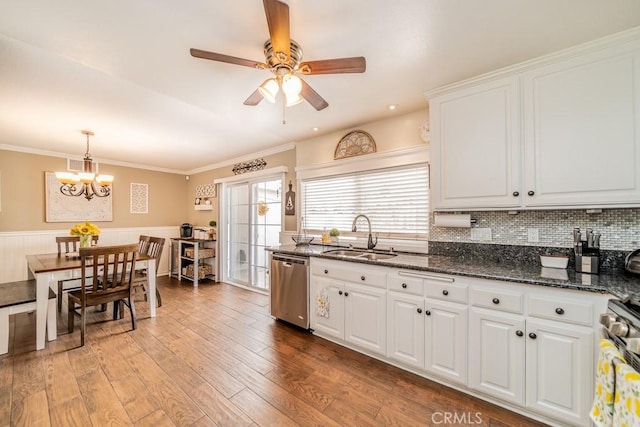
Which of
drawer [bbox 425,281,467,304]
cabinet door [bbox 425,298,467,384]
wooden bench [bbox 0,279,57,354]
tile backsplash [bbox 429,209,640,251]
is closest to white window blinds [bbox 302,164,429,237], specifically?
tile backsplash [bbox 429,209,640,251]

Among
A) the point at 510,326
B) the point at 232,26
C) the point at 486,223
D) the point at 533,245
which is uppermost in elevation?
the point at 232,26

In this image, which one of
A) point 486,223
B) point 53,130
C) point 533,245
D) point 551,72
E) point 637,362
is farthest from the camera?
point 53,130

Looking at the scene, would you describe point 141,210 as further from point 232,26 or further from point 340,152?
point 232,26

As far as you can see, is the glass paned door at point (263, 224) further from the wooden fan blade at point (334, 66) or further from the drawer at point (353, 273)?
the wooden fan blade at point (334, 66)

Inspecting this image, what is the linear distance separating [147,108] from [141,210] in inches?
141

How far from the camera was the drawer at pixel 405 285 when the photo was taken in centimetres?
198

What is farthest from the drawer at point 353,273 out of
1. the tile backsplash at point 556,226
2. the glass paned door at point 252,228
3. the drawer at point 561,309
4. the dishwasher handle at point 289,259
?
the glass paned door at point 252,228

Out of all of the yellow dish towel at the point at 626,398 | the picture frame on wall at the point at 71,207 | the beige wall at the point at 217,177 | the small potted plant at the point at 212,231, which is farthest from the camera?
the small potted plant at the point at 212,231

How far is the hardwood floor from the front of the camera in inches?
63.6

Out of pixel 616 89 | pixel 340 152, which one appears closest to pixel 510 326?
pixel 616 89

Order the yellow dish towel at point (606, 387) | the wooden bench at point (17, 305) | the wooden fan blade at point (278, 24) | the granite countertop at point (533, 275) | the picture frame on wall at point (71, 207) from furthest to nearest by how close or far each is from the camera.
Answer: the picture frame on wall at point (71, 207) < the wooden bench at point (17, 305) < the granite countertop at point (533, 275) < the wooden fan blade at point (278, 24) < the yellow dish towel at point (606, 387)

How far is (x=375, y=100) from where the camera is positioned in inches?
97.0

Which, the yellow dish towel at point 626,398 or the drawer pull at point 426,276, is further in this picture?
the drawer pull at point 426,276

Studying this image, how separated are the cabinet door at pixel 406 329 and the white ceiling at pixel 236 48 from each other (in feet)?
6.01
